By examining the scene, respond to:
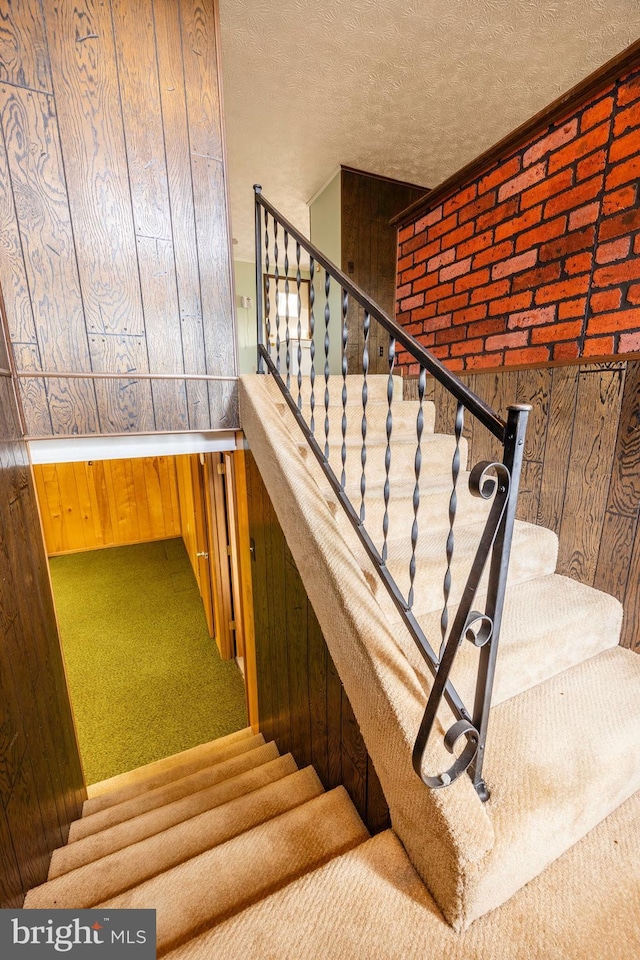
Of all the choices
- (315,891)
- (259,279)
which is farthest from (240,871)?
(259,279)

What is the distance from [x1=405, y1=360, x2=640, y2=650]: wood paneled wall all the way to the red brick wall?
0.40 feet

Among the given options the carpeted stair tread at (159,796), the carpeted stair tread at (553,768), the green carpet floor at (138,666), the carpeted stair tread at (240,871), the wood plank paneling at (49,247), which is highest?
the wood plank paneling at (49,247)

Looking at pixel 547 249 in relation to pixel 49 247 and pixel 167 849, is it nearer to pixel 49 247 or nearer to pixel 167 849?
pixel 49 247

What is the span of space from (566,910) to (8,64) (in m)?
3.10

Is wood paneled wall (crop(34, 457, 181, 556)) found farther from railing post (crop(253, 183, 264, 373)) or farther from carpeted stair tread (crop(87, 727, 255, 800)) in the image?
railing post (crop(253, 183, 264, 373))

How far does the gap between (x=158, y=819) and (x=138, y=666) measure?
2.08m

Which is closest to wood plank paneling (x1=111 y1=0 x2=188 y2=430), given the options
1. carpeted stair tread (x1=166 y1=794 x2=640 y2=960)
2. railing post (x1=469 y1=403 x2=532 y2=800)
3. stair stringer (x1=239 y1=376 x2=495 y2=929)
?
stair stringer (x1=239 y1=376 x2=495 y2=929)

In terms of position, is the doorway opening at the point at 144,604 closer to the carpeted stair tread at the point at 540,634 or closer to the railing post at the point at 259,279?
the railing post at the point at 259,279

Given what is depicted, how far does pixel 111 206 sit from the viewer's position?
164 centimetres

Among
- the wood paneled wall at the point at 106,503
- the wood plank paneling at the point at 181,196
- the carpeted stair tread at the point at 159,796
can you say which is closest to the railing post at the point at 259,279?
the wood plank paneling at the point at 181,196

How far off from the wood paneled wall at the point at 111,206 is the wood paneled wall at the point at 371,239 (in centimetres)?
220

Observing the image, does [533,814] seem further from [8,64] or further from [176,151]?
[8,64]

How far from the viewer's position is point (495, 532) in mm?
729

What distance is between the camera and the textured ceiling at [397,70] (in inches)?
81.0
